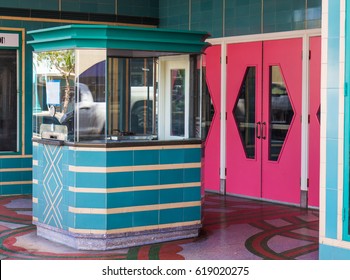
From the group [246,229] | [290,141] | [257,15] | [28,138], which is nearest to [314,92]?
[290,141]

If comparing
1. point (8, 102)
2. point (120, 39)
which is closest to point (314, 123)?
point (120, 39)

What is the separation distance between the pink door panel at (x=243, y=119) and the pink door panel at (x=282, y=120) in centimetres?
16

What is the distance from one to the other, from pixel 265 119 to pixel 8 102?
13.0ft

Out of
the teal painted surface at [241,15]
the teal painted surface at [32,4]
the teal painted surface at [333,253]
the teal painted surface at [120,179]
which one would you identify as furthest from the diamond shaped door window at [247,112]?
the teal painted surface at [333,253]

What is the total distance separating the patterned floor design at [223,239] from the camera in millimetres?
7113

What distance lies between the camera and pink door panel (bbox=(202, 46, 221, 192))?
441 inches

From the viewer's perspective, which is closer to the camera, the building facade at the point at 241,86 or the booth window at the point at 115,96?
the booth window at the point at 115,96

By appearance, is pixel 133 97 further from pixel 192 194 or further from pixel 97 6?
pixel 97 6

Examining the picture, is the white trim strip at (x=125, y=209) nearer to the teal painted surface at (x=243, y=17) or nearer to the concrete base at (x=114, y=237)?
the concrete base at (x=114, y=237)

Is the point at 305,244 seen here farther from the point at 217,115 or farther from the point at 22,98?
the point at 22,98

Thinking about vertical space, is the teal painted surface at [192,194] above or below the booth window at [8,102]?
below

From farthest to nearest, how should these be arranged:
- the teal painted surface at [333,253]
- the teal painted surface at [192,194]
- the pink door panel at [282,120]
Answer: the pink door panel at [282,120]
the teal painted surface at [192,194]
the teal painted surface at [333,253]

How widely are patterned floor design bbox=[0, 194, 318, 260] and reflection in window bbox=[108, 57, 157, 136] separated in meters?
1.46

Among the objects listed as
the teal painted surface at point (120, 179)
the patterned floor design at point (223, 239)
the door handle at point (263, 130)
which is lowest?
the patterned floor design at point (223, 239)
